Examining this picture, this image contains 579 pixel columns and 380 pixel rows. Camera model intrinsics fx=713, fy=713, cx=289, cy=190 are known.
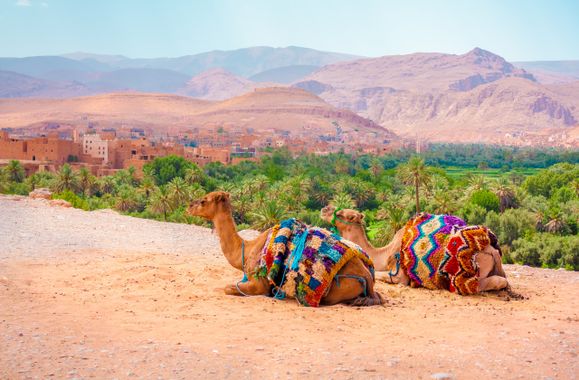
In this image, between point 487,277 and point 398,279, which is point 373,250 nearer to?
point 398,279

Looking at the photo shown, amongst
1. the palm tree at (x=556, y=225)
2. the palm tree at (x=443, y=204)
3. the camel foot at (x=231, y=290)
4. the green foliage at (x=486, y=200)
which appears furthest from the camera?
the green foliage at (x=486, y=200)

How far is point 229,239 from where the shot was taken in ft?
30.5

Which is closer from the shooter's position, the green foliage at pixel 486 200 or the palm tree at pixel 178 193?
the palm tree at pixel 178 193

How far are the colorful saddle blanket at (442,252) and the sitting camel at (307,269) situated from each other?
110 cm

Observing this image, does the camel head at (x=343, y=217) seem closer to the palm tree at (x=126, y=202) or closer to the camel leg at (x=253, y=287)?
the camel leg at (x=253, y=287)

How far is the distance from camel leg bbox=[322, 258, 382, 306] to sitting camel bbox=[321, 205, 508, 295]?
1.30 meters

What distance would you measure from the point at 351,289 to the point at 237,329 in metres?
1.94

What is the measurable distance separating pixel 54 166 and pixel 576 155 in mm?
84060

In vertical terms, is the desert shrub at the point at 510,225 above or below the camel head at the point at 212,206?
below

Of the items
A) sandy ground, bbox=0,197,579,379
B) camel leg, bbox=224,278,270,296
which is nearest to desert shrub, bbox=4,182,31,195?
sandy ground, bbox=0,197,579,379

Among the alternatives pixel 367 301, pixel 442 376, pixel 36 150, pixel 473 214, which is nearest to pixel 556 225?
pixel 473 214

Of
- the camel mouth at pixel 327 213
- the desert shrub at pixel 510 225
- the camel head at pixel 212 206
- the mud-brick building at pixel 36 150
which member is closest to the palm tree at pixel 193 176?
the mud-brick building at pixel 36 150

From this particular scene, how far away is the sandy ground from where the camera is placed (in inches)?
234

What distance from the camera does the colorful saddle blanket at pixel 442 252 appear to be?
9.34 meters
